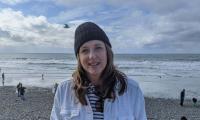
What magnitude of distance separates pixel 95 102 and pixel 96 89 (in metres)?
0.10

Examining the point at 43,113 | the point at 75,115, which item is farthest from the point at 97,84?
the point at 43,113

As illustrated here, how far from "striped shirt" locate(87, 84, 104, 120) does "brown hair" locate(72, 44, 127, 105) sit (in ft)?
0.12

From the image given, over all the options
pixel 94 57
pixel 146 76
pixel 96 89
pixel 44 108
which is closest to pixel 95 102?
pixel 96 89

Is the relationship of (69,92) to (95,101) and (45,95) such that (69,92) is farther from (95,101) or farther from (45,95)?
(45,95)

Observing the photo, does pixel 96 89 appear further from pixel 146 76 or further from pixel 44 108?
pixel 146 76

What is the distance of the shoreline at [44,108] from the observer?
1775 centimetres

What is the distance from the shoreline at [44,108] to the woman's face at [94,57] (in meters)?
14.9

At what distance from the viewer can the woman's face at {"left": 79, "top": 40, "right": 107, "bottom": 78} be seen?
7.70ft

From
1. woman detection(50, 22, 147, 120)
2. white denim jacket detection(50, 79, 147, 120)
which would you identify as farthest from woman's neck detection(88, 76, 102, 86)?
white denim jacket detection(50, 79, 147, 120)

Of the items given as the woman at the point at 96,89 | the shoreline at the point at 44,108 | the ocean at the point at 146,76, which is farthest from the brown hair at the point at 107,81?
the shoreline at the point at 44,108

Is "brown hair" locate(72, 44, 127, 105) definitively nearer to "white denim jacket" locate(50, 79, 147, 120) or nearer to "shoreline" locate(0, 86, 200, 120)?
"white denim jacket" locate(50, 79, 147, 120)

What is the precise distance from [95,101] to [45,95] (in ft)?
78.4

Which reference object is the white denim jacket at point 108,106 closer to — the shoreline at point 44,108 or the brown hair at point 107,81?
the brown hair at point 107,81

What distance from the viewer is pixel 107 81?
7.77 feet
